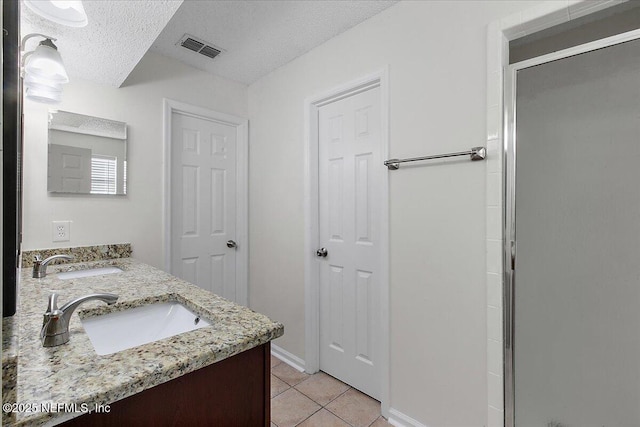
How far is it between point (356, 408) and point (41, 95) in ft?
8.40

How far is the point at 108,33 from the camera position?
1492 mm

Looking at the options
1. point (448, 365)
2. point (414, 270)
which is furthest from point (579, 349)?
point (414, 270)

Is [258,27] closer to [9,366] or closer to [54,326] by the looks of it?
[54,326]

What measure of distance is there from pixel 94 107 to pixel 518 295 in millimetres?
2768

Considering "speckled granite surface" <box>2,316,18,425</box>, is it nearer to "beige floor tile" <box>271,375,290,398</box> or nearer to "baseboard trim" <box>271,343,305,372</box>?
"beige floor tile" <box>271,375,290,398</box>

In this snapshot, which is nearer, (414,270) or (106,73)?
(414,270)

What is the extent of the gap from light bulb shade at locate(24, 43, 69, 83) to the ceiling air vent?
0.90 meters

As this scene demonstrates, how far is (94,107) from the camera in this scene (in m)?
2.04

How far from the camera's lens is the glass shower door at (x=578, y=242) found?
4.27 ft

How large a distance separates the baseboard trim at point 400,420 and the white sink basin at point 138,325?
135 centimetres

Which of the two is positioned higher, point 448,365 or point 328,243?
point 328,243

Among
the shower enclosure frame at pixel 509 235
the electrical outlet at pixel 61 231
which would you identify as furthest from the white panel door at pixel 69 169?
the shower enclosure frame at pixel 509 235

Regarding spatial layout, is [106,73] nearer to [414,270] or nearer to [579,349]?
[414,270]

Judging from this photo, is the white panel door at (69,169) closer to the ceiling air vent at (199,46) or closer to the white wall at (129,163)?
the white wall at (129,163)
